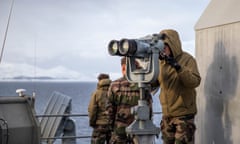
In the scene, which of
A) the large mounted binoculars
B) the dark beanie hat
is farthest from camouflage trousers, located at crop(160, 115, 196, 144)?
the dark beanie hat

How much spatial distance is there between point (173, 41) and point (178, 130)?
829mm

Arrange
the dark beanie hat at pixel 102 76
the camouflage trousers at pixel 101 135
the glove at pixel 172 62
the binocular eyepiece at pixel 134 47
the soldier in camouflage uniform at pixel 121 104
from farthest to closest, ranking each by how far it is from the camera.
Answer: the dark beanie hat at pixel 102 76, the camouflage trousers at pixel 101 135, the soldier in camouflage uniform at pixel 121 104, the glove at pixel 172 62, the binocular eyepiece at pixel 134 47

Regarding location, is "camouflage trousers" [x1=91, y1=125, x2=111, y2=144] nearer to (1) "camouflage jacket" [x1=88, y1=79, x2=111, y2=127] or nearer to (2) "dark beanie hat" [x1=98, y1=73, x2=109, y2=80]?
(1) "camouflage jacket" [x1=88, y1=79, x2=111, y2=127]

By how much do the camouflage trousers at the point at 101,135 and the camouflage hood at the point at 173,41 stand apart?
257 centimetres

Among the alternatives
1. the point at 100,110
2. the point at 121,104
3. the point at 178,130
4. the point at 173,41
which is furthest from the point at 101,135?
the point at 173,41

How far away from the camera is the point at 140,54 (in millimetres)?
3475

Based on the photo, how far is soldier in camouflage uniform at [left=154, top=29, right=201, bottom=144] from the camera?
14.8 ft

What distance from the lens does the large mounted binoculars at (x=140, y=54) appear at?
3.41 meters

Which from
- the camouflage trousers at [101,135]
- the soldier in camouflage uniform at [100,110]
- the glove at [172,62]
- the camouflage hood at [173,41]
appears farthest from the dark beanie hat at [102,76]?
the glove at [172,62]

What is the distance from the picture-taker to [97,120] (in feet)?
23.2

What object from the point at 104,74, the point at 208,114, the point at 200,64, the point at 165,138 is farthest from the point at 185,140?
the point at 104,74

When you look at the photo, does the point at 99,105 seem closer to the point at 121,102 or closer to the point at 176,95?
the point at 121,102

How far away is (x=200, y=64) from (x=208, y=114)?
22.3 inches

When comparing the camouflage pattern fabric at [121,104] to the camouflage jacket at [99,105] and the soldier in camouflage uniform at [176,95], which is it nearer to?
the soldier in camouflage uniform at [176,95]
